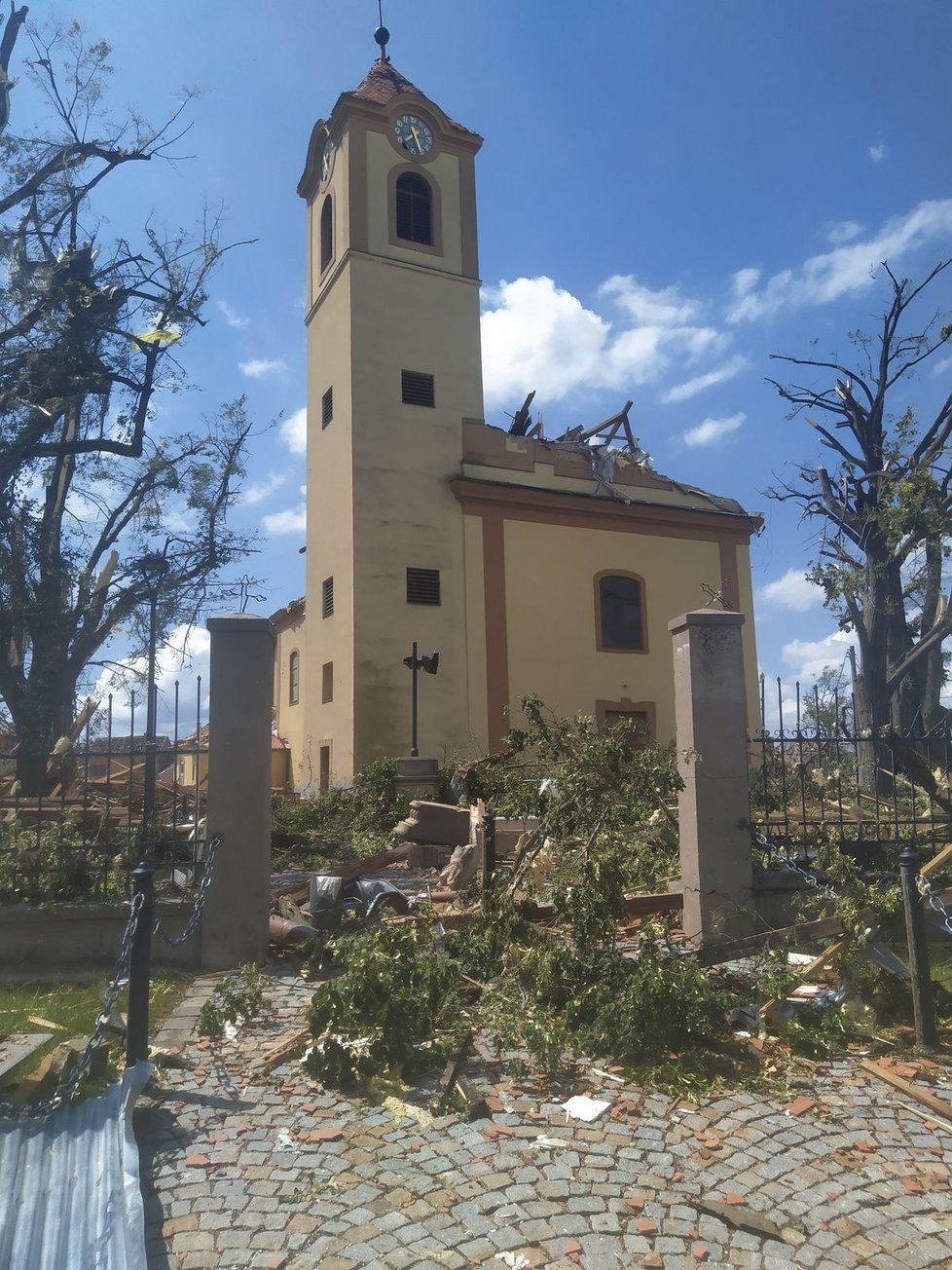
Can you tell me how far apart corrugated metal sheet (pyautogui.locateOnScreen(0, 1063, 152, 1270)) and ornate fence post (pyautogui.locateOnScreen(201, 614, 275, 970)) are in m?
2.99

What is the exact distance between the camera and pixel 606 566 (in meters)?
24.2

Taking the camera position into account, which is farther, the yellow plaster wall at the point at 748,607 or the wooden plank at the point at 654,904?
the yellow plaster wall at the point at 748,607

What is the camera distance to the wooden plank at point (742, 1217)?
333cm

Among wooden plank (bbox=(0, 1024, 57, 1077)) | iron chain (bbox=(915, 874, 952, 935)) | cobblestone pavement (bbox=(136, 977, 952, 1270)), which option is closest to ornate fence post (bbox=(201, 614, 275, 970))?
wooden plank (bbox=(0, 1024, 57, 1077))

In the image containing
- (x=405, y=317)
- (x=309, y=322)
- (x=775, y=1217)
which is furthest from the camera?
(x=309, y=322)

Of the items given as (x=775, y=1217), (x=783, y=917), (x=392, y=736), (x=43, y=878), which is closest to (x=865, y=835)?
(x=783, y=917)

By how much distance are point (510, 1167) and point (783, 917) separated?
4.27 meters

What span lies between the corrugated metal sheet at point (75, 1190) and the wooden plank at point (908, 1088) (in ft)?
12.0

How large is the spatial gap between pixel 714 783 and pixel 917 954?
91.4 inches

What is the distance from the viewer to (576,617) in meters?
23.6

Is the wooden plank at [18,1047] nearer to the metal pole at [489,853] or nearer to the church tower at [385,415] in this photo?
the metal pole at [489,853]

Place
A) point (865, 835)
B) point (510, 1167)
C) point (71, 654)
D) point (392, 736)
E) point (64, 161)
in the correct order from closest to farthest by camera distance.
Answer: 1. point (510, 1167)
2. point (865, 835)
3. point (64, 161)
4. point (71, 654)
5. point (392, 736)

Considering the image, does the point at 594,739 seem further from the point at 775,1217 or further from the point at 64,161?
the point at 64,161

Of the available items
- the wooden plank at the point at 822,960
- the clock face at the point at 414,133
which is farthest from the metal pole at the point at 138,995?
the clock face at the point at 414,133
